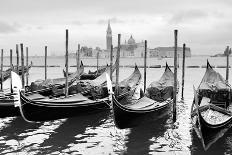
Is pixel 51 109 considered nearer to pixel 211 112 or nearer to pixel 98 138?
pixel 98 138

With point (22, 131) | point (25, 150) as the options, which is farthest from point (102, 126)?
point (25, 150)

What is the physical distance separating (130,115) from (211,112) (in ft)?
9.08

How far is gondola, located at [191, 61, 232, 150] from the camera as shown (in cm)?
941

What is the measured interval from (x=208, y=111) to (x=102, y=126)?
439 centimetres

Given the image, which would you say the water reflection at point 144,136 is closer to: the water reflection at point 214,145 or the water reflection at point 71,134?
the water reflection at point 214,145

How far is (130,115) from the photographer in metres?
11.5

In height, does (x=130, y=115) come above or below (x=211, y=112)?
below

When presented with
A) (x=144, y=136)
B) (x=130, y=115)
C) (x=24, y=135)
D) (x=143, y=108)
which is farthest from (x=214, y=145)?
(x=24, y=135)

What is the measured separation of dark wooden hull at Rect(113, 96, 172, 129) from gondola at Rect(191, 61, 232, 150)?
1514mm

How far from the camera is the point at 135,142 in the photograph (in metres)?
11.2

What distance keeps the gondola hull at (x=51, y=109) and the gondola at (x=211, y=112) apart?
4.26 m

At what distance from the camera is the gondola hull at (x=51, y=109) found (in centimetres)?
1218

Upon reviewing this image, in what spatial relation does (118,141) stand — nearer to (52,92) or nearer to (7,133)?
(7,133)

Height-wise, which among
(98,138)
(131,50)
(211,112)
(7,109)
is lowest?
(98,138)
